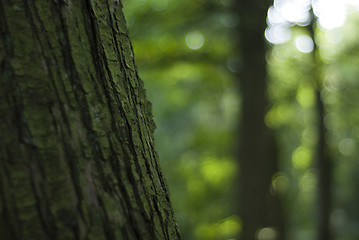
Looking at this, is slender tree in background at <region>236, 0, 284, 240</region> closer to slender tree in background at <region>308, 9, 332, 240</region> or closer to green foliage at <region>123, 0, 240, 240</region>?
green foliage at <region>123, 0, 240, 240</region>

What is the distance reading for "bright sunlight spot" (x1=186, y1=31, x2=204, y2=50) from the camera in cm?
791

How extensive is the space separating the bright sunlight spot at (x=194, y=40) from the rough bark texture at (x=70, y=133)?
6.73 meters

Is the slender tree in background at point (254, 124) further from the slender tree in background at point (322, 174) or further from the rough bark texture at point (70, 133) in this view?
the rough bark texture at point (70, 133)

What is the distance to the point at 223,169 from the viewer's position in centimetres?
987

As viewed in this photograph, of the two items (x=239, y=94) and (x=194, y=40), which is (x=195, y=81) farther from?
(x=239, y=94)

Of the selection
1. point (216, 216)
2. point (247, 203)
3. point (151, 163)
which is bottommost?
point (151, 163)

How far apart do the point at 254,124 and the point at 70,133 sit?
553cm

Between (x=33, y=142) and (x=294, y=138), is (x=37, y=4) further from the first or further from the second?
(x=294, y=138)

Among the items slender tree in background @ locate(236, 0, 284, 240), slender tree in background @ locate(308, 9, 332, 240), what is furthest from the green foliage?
slender tree in background @ locate(308, 9, 332, 240)

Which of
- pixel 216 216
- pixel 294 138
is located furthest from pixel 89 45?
pixel 294 138

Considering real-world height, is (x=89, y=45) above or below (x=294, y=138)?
below

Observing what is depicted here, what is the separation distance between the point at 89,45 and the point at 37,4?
166 millimetres

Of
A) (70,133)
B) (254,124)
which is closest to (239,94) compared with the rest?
(254,124)

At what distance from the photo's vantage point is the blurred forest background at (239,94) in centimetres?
634
